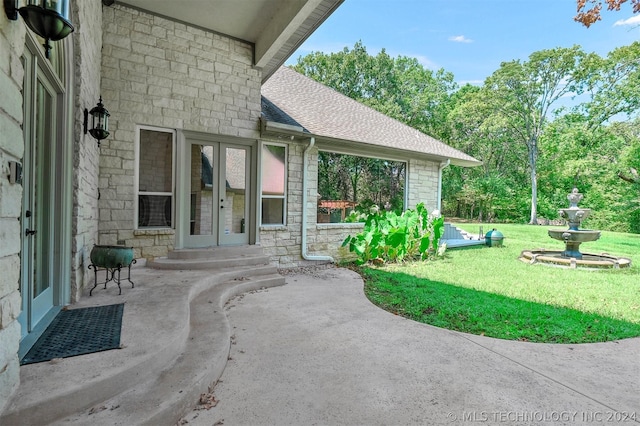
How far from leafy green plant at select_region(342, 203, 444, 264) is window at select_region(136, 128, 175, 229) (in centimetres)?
385

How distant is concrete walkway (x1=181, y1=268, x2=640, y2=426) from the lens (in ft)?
7.06

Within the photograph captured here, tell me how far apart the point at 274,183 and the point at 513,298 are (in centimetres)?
464

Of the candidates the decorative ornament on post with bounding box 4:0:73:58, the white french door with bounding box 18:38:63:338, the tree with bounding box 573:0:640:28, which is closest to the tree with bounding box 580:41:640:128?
the tree with bounding box 573:0:640:28

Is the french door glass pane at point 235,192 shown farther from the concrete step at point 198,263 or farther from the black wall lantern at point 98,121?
the black wall lantern at point 98,121

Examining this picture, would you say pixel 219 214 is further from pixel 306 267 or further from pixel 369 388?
pixel 369 388

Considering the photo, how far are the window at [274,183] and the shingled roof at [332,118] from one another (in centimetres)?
65

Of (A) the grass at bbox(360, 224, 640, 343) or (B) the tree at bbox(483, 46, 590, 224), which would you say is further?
(B) the tree at bbox(483, 46, 590, 224)

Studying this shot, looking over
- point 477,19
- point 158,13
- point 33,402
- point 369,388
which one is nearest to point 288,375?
point 369,388

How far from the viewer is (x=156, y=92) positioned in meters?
5.45

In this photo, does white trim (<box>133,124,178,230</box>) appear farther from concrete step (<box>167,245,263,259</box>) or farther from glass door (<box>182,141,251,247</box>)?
concrete step (<box>167,245,263,259</box>)

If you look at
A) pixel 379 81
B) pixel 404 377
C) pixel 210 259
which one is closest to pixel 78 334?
pixel 404 377

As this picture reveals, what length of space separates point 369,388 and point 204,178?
15.5 ft

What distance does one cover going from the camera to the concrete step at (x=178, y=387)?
1841mm

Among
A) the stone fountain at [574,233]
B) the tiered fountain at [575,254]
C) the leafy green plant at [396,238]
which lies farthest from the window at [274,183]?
the stone fountain at [574,233]
